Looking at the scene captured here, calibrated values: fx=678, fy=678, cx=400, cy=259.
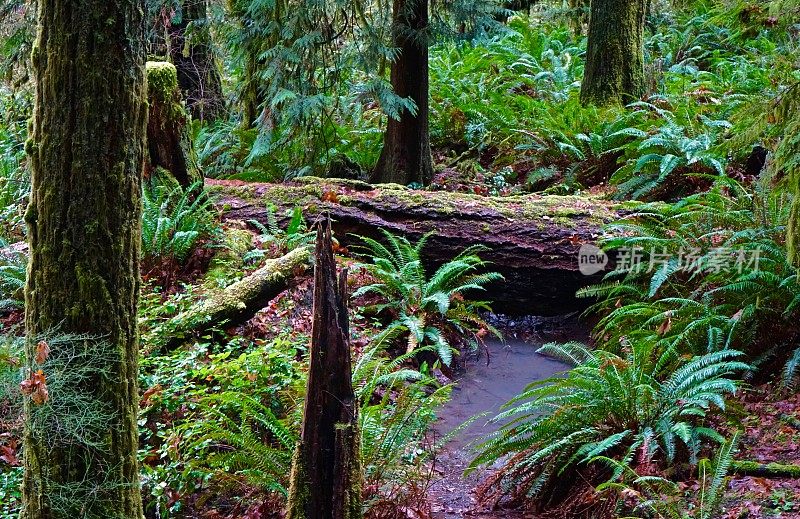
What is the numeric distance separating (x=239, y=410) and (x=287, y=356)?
1.87 ft

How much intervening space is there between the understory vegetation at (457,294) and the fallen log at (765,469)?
0.05 ft

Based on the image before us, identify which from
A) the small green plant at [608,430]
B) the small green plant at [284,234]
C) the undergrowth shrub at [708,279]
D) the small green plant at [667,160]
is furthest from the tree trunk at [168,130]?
the small green plant at [667,160]

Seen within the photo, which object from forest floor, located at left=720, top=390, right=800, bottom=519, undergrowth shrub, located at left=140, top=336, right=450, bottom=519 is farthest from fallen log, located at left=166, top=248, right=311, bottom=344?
forest floor, located at left=720, top=390, right=800, bottom=519

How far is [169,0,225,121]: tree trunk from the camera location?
11117 millimetres

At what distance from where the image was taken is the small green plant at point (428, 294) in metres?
6.71

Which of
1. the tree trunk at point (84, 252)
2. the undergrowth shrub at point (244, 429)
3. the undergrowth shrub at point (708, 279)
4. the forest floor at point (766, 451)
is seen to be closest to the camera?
the tree trunk at point (84, 252)

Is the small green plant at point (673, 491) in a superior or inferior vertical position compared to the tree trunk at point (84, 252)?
inferior

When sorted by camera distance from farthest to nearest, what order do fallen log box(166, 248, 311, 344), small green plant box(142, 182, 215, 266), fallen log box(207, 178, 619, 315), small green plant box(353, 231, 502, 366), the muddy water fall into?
fallen log box(207, 178, 619, 315) < small green plant box(353, 231, 502, 366) < small green plant box(142, 182, 215, 266) < fallen log box(166, 248, 311, 344) < the muddy water

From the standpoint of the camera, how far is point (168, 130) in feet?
22.8

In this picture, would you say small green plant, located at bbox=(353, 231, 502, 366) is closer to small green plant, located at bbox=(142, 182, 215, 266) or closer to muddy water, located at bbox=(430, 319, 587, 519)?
muddy water, located at bbox=(430, 319, 587, 519)

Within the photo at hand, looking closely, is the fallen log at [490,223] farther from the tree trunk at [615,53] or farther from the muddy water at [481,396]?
the tree trunk at [615,53]

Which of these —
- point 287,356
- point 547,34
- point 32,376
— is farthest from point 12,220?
point 547,34

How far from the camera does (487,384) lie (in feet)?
20.9

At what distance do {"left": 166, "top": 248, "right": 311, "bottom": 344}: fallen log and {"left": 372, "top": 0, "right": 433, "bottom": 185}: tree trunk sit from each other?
8.71 ft
